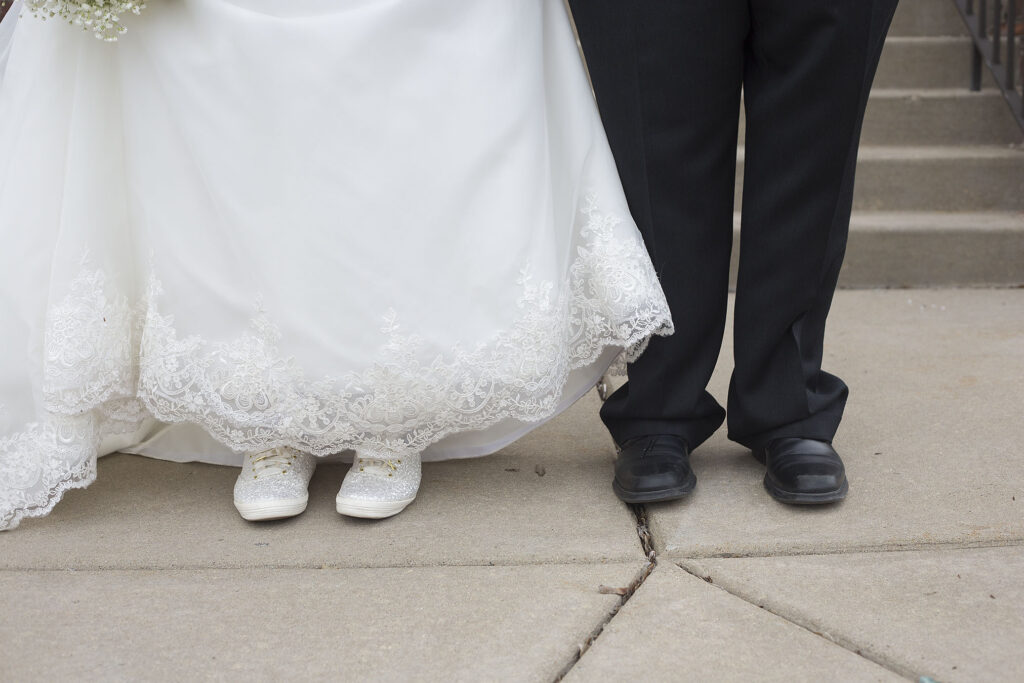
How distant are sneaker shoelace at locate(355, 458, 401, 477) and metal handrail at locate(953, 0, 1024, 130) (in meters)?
2.74

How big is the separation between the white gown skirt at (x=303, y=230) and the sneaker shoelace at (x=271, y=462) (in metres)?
0.09

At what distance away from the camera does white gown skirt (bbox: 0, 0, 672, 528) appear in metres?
1.48

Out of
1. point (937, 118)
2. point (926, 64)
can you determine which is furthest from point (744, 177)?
point (926, 64)

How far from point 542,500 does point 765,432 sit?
41 centimetres

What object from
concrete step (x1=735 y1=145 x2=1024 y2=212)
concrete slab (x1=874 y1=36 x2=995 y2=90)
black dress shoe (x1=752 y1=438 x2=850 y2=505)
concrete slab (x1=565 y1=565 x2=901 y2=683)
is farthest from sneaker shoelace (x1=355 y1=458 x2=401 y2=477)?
concrete slab (x1=874 y1=36 x2=995 y2=90)

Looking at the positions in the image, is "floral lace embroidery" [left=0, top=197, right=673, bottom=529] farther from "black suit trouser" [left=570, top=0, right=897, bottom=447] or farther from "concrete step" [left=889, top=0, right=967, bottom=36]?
"concrete step" [left=889, top=0, right=967, bottom=36]

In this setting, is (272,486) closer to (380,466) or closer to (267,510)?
(267,510)

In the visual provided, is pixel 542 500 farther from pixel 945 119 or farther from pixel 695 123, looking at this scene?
pixel 945 119

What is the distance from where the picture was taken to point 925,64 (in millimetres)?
3754

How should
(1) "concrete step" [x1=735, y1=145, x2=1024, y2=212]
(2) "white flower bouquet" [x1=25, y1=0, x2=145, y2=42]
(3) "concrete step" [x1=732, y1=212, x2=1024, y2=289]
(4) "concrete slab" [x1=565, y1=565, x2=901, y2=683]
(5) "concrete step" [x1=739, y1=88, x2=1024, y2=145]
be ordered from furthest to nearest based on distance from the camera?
(5) "concrete step" [x1=739, y1=88, x2=1024, y2=145] < (1) "concrete step" [x1=735, y1=145, x2=1024, y2=212] < (3) "concrete step" [x1=732, y1=212, x2=1024, y2=289] < (2) "white flower bouquet" [x1=25, y1=0, x2=145, y2=42] < (4) "concrete slab" [x1=565, y1=565, x2=901, y2=683]

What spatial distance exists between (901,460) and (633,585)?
68cm

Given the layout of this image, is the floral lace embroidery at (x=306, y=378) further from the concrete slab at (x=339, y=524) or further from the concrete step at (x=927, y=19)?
the concrete step at (x=927, y=19)

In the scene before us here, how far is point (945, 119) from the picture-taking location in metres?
3.55

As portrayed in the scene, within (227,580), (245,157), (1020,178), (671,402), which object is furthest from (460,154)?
(1020,178)
